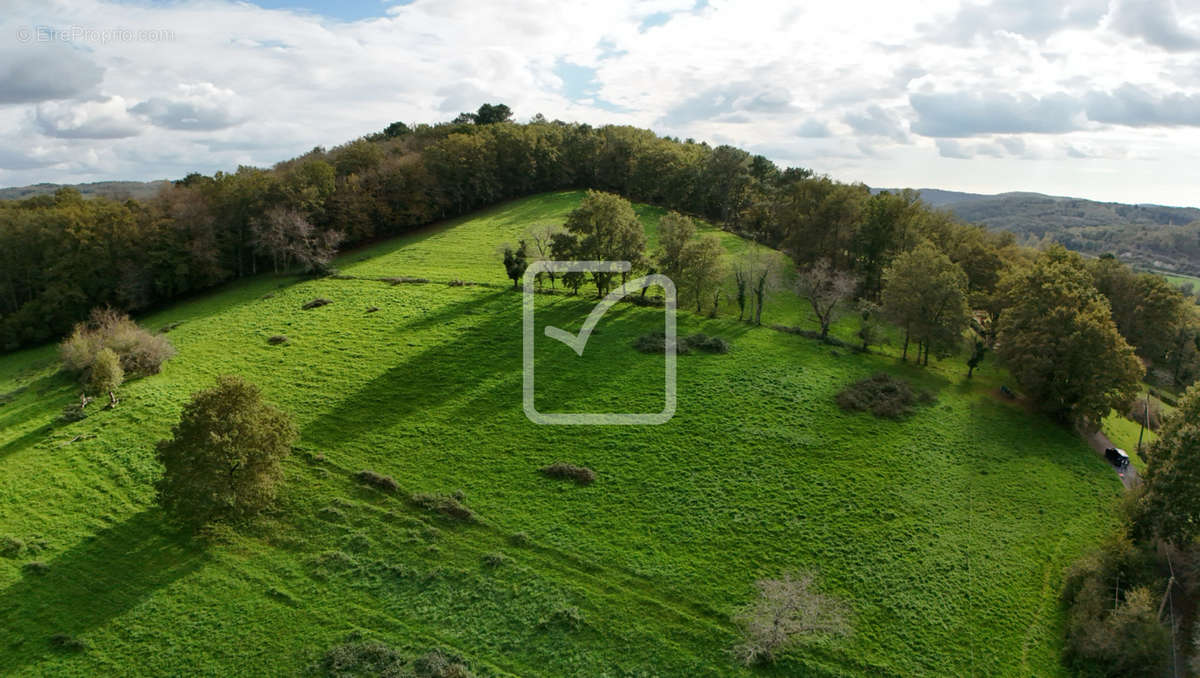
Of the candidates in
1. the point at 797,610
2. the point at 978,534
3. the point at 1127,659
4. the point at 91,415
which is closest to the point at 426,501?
the point at 797,610

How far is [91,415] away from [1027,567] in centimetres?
6142

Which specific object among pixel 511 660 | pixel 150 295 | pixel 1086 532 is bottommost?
pixel 511 660

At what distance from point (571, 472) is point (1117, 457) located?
1521 inches

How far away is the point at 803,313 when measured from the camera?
214ft

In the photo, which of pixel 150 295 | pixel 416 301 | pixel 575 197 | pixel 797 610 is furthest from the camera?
pixel 575 197

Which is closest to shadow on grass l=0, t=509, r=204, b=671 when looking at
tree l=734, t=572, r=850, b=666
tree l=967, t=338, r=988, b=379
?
tree l=734, t=572, r=850, b=666

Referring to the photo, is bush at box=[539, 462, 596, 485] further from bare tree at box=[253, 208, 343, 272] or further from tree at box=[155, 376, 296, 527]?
bare tree at box=[253, 208, 343, 272]

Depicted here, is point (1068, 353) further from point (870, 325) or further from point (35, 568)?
point (35, 568)

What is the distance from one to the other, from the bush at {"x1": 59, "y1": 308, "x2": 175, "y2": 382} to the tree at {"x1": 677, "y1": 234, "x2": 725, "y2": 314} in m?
47.2

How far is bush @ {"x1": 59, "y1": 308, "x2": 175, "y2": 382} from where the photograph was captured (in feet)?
163

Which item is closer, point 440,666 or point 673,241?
point 440,666

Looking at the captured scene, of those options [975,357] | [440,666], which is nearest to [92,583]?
[440,666]

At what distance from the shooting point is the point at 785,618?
27.7m

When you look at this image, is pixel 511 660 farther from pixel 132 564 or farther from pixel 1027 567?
pixel 1027 567
